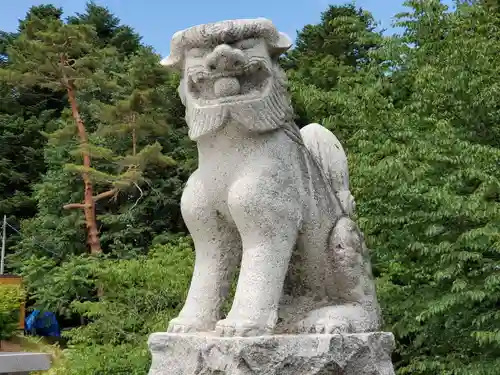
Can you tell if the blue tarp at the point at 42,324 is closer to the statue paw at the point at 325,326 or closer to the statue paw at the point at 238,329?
the statue paw at the point at 325,326

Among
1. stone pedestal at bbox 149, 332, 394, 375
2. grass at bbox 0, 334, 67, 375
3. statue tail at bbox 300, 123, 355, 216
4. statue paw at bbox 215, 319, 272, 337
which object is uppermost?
statue tail at bbox 300, 123, 355, 216

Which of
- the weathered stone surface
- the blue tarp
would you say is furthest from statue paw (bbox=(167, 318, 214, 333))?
the blue tarp

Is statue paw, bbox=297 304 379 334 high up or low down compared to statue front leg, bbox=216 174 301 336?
down

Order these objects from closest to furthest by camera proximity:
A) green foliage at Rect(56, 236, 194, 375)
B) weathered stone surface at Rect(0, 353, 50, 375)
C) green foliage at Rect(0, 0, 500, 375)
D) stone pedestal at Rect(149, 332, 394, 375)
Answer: stone pedestal at Rect(149, 332, 394, 375) → green foliage at Rect(0, 0, 500, 375) → weathered stone surface at Rect(0, 353, 50, 375) → green foliage at Rect(56, 236, 194, 375)

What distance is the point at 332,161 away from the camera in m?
3.27

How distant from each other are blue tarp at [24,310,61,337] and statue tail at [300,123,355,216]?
1518cm

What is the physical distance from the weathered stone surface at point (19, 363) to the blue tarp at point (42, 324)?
8.94 metres

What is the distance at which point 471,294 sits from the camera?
5645 millimetres

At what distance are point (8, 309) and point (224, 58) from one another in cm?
1156

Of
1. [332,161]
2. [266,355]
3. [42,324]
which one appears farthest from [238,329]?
[42,324]

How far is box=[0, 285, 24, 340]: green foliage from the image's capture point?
12923mm

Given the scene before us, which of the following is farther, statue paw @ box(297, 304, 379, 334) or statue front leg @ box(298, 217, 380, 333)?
statue front leg @ box(298, 217, 380, 333)

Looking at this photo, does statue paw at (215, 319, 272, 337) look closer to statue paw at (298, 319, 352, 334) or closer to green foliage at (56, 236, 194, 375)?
statue paw at (298, 319, 352, 334)

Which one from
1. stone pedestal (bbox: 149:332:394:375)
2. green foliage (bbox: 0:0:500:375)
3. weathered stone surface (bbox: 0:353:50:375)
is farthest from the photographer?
weathered stone surface (bbox: 0:353:50:375)
